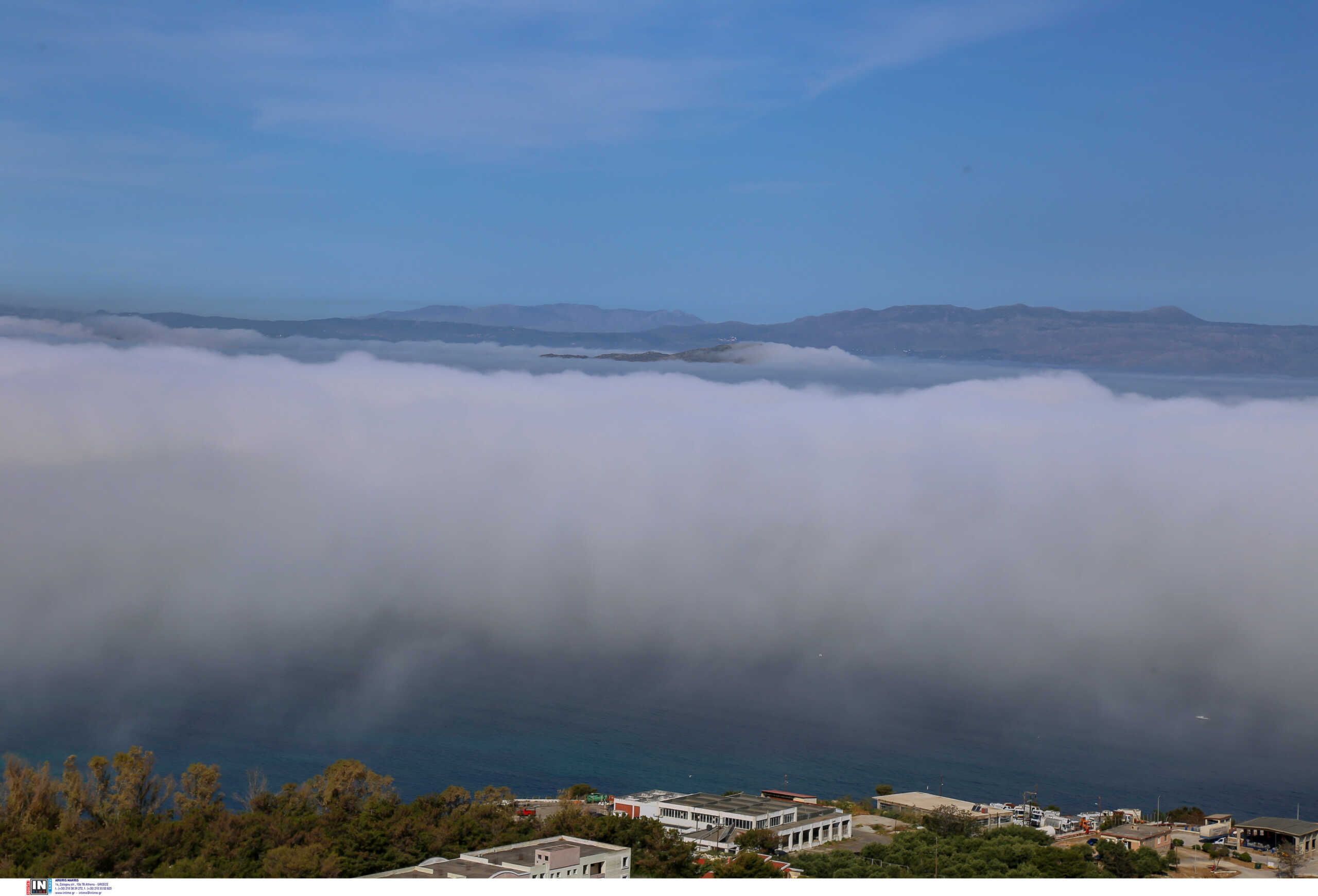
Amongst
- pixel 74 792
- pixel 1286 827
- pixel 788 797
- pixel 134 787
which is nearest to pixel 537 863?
pixel 134 787

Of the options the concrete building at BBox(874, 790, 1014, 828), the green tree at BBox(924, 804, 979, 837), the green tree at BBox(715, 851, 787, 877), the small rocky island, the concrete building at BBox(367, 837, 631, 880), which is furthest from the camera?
the small rocky island

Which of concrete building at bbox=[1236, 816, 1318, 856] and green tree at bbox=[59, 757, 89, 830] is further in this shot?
concrete building at bbox=[1236, 816, 1318, 856]

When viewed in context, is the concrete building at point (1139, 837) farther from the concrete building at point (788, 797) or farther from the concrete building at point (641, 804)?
the concrete building at point (641, 804)

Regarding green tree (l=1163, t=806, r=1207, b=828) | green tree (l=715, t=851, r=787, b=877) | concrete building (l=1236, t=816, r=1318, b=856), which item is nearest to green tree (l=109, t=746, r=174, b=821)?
green tree (l=715, t=851, r=787, b=877)

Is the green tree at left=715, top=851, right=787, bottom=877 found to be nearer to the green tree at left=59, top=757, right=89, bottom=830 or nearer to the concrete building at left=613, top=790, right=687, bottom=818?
the concrete building at left=613, top=790, right=687, bottom=818

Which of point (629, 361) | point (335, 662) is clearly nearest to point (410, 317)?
point (629, 361)

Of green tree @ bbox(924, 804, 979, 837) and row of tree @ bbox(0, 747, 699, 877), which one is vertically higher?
row of tree @ bbox(0, 747, 699, 877)

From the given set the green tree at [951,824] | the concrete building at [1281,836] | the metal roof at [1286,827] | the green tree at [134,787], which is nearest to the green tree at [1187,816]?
the metal roof at [1286,827]

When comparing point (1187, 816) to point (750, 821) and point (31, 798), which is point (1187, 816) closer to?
point (750, 821)
